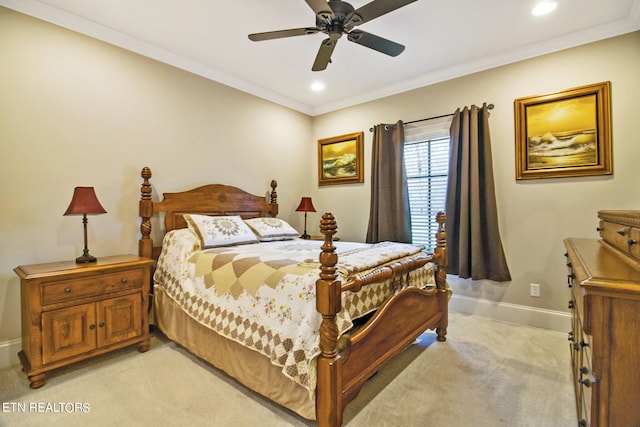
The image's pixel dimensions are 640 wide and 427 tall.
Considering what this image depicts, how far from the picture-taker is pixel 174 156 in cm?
327

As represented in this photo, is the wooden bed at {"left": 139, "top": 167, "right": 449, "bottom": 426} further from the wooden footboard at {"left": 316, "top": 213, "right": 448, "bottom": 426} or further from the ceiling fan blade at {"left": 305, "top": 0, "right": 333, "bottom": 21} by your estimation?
the ceiling fan blade at {"left": 305, "top": 0, "right": 333, "bottom": 21}

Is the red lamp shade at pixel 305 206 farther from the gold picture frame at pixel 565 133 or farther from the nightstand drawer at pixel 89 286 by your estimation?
the gold picture frame at pixel 565 133

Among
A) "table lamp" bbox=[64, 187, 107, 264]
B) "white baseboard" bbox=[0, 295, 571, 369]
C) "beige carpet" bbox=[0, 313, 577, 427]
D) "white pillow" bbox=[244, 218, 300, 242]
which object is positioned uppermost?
"table lamp" bbox=[64, 187, 107, 264]

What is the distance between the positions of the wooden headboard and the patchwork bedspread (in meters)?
0.51

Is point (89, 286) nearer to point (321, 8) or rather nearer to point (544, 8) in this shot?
point (321, 8)

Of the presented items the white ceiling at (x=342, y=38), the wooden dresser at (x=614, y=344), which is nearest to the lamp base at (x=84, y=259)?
the white ceiling at (x=342, y=38)

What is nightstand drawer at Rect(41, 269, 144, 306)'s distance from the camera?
2078mm

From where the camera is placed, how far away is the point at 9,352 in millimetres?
2316

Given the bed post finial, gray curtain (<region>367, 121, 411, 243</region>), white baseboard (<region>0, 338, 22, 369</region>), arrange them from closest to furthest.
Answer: white baseboard (<region>0, 338, 22, 369</region>), gray curtain (<region>367, 121, 411, 243</region>), the bed post finial

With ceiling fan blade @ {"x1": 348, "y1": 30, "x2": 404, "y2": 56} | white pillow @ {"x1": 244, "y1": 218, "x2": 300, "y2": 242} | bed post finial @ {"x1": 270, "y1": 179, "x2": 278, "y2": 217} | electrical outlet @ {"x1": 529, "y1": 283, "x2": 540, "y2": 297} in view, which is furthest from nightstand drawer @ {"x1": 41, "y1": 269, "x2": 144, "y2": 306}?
electrical outlet @ {"x1": 529, "y1": 283, "x2": 540, "y2": 297}

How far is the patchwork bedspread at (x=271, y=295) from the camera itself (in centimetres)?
162

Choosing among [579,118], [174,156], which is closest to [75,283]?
[174,156]

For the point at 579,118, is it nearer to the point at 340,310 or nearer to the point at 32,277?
the point at 340,310

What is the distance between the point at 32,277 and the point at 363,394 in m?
2.26
